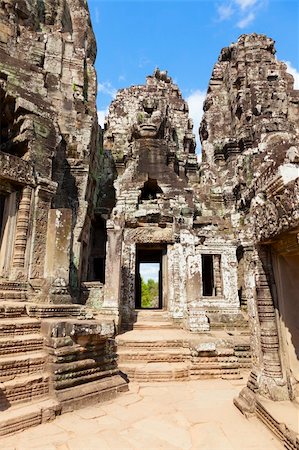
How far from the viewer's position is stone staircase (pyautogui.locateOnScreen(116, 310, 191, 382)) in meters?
6.99

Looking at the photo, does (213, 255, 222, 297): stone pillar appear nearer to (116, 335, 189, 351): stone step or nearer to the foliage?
(116, 335, 189, 351): stone step

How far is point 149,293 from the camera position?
41.8 metres

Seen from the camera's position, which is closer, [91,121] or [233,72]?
[91,121]

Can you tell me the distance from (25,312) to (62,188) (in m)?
7.07

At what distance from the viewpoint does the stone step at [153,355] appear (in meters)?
7.70

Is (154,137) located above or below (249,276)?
above

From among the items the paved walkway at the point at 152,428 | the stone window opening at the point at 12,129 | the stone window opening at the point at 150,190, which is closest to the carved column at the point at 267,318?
the paved walkway at the point at 152,428

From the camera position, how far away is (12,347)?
5105 millimetres

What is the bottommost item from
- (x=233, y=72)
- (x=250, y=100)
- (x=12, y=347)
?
(x=12, y=347)

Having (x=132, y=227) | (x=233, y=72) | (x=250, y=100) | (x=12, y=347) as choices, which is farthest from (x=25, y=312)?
(x=233, y=72)

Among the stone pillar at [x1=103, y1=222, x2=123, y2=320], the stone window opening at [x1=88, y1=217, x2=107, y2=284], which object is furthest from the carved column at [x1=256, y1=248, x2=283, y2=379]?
the stone window opening at [x1=88, y1=217, x2=107, y2=284]

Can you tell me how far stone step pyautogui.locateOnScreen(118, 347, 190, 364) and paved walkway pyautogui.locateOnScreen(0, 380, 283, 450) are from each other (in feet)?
6.62

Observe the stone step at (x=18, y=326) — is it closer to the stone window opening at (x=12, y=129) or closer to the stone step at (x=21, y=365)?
the stone step at (x=21, y=365)

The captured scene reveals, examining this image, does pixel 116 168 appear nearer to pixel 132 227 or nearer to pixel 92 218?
pixel 92 218
